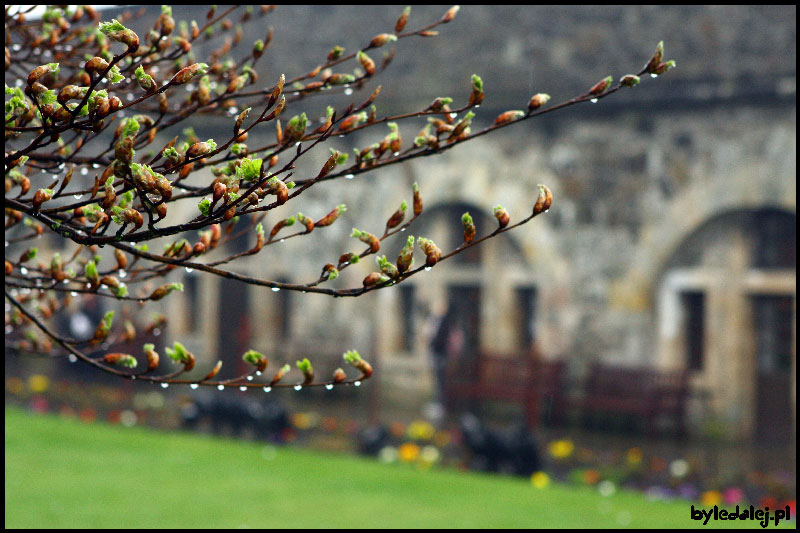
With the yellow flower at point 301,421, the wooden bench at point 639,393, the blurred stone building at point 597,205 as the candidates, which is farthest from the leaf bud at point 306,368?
the blurred stone building at point 597,205

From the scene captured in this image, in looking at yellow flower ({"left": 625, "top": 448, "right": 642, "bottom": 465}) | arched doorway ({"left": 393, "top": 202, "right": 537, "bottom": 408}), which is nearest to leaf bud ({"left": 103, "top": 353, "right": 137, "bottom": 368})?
yellow flower ({"left": 625, "top": 448, "right": 642, "bottom": 465})

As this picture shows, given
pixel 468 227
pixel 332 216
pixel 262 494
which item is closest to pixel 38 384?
pixel 262 494

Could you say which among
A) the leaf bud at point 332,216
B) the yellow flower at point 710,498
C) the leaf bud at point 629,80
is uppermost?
the leaf bud at point 629,80

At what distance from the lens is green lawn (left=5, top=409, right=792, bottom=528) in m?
6.90

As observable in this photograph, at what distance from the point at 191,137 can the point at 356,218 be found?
35.6 ft

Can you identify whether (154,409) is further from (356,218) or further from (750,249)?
(750,249)

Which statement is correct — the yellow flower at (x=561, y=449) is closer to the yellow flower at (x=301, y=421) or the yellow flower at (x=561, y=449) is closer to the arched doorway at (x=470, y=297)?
the arched doorway at (x=470, y=297)

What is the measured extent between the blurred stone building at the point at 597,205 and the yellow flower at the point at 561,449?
2.04 meters

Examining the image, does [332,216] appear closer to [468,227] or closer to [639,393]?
[468,227]

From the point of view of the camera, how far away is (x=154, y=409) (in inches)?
510

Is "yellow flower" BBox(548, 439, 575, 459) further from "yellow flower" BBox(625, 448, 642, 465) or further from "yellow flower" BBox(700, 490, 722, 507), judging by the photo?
"yellow flower" BBox(700, 490, 722, 507)

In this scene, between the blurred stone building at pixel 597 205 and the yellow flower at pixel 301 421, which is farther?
the blurred stone building at pixel 597 205

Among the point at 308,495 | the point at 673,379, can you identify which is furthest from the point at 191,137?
the point at 673,379

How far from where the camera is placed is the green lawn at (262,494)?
6.90 meters
